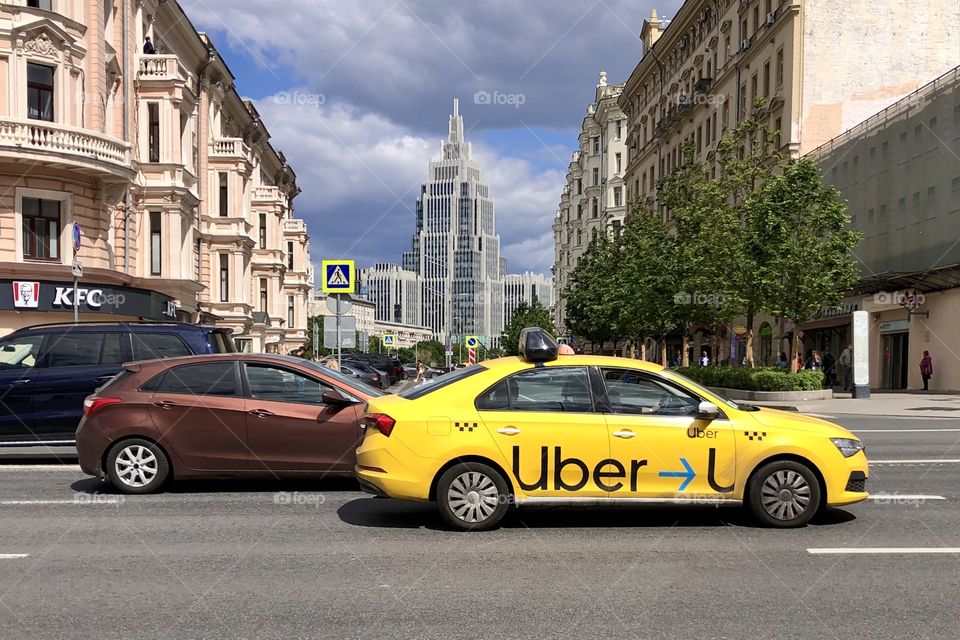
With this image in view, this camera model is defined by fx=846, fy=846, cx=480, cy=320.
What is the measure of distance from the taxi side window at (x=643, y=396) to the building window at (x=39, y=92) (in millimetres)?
24132

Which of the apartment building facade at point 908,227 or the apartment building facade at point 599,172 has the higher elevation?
the apartment building facade at point 599,172

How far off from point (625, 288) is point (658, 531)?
37.5m

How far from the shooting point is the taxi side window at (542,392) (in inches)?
290

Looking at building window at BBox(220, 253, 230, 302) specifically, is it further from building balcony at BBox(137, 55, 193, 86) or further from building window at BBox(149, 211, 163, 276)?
building balcony at BBox(137, 55, 193, 86)

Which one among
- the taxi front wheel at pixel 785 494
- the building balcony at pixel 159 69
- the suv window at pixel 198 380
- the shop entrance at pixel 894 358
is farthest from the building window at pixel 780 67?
the suv window at pixel 198 380

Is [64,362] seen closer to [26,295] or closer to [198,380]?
[198,380]

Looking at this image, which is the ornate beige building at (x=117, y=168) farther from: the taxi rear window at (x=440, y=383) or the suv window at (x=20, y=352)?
the taxi rear window at (x=440, y=383)

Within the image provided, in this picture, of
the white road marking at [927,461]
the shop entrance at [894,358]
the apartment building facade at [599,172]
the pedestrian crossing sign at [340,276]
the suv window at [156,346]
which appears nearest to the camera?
the white road marking at [927,461]

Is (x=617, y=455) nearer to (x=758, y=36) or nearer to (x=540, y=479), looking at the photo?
(x=540, y=479)

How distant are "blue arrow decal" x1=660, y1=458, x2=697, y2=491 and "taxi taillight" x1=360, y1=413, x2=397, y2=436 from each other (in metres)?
2.36

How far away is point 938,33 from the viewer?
1556 inches

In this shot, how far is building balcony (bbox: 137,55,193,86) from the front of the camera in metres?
32.1

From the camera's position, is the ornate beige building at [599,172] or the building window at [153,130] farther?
the ornate beige building at [599,172]

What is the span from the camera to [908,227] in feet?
108
